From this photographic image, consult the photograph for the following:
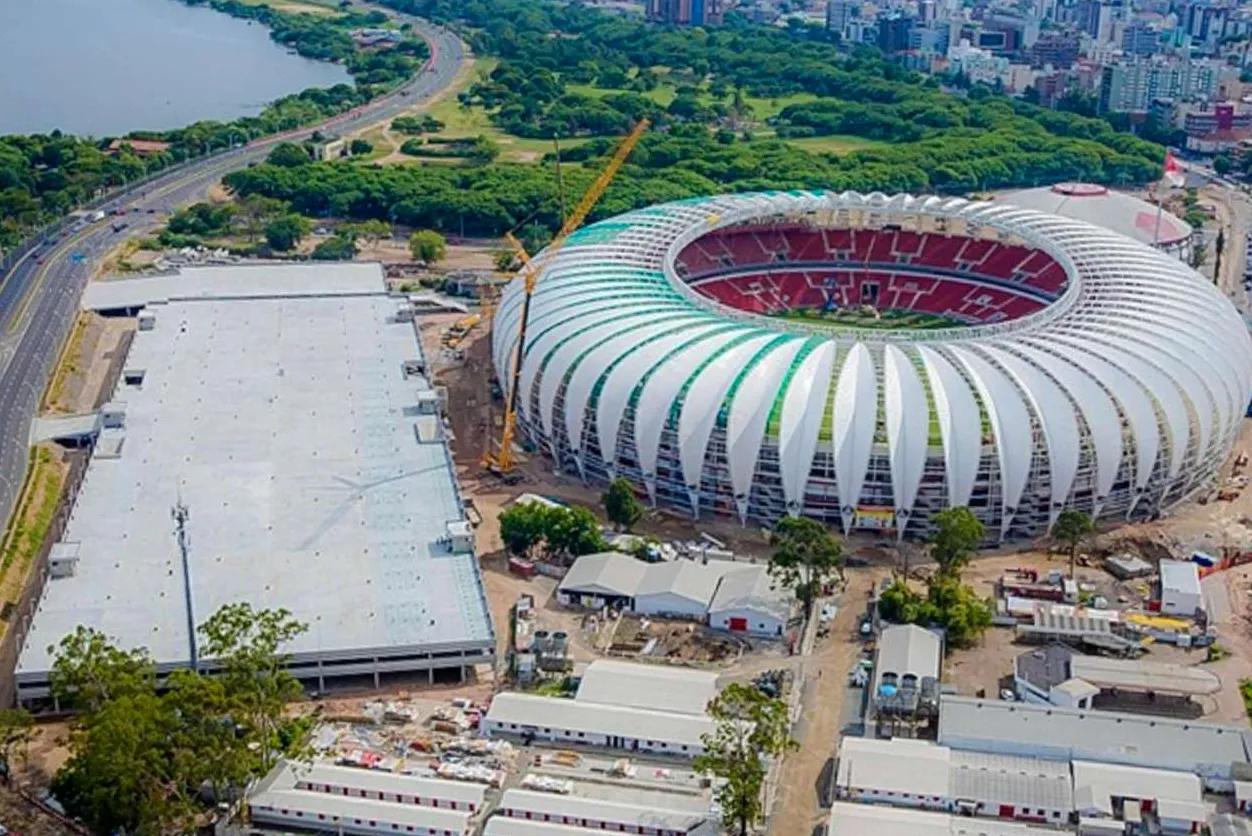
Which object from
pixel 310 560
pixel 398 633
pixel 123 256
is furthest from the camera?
pixel 123 256

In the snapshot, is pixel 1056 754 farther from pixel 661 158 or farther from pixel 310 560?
pixel 661 158

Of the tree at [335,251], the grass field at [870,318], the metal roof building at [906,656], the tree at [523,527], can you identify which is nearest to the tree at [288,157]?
the tree at [335,251]

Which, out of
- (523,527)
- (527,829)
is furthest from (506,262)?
(527,829)

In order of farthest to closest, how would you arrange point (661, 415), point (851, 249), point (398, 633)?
1. point (851, 249)
2. point (661, 415)
3. point (398, 633)

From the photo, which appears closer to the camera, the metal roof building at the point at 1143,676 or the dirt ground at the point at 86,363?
the metal roof building at the point at 1143,676

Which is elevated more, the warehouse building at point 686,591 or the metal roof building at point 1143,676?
the metal roof building at point 1143,676

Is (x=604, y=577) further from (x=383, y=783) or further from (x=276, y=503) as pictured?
(x=383, y=783)

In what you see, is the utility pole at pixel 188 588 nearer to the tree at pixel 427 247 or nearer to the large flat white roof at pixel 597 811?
the large flat white roof at pixel 597 811

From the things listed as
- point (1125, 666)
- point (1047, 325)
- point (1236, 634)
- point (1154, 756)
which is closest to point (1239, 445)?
point (1047, 325)
